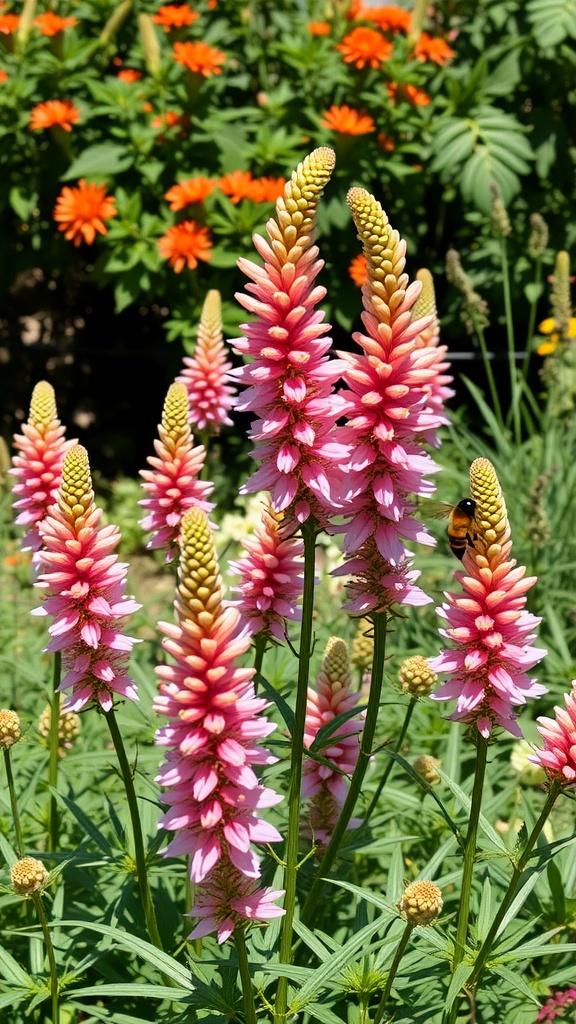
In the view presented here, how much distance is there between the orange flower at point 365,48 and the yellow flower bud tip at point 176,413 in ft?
15.5

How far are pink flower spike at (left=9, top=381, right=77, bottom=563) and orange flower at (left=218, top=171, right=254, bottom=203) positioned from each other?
368cm

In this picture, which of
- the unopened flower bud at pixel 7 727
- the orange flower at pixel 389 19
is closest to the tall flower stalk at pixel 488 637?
the unopened flower bud at pixel 7 727

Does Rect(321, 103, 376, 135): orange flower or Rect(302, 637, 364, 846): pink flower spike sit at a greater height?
Rect(321, 103, 376, 135): orange flower

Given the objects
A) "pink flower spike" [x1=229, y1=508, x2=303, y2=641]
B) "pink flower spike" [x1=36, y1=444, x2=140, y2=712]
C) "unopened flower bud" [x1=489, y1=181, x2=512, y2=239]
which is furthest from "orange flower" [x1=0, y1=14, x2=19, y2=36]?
"pink flower spike" [x1=36, y1=444, x2=140, y2=712]

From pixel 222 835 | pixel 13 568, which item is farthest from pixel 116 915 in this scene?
pixel 13 568

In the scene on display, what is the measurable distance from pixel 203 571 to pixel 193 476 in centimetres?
130

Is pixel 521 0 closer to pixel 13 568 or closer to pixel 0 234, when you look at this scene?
pixel 0 234

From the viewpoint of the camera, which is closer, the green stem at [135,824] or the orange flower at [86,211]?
the green stem at [135,824]

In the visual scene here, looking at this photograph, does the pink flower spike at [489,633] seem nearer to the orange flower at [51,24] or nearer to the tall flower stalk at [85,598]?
the tall flower stalk at [85,598]

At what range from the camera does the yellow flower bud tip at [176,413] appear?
304 cm

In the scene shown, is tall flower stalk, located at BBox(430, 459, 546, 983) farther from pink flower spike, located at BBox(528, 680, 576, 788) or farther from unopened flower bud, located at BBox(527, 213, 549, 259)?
unopened flower bud, located at BBox(527, 213, 549, 259)

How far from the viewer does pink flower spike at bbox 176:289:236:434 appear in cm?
417

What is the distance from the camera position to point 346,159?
280 inches

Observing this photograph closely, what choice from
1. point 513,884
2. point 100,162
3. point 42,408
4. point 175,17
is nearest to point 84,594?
point 42,408
